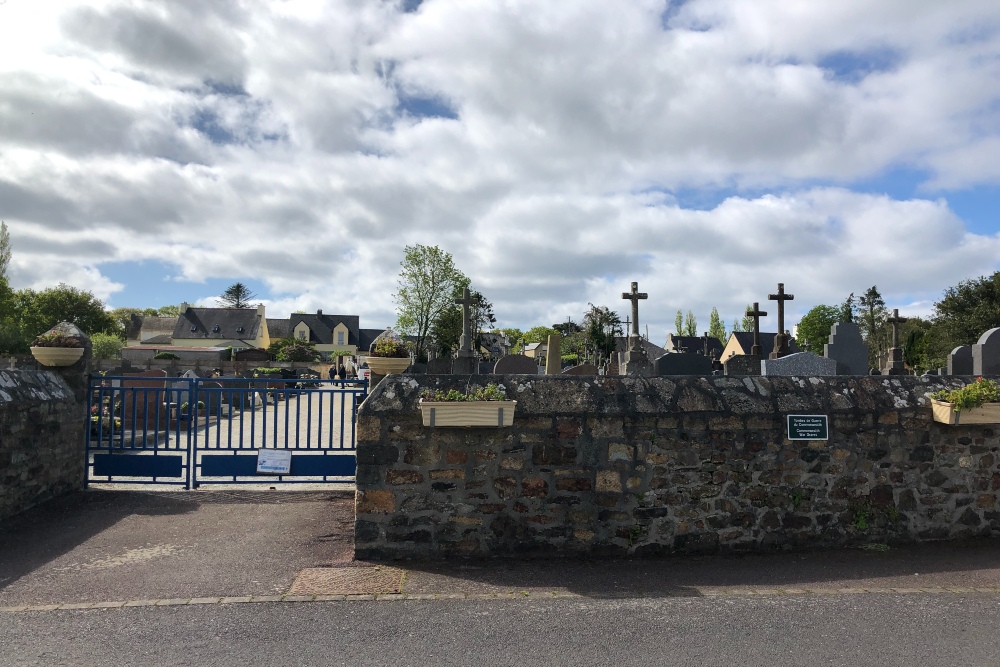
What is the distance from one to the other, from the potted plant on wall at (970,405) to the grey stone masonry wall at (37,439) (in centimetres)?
909

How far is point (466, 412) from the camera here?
5902mm

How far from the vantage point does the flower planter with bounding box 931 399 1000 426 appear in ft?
20.7

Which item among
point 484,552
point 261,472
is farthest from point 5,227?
point 484,552

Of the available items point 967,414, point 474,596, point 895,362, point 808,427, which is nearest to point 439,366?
point 808,427

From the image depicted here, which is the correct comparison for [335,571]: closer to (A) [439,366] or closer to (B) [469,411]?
(B) [469,411]

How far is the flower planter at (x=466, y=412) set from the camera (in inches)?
233

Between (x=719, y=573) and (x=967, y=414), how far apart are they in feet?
9.10

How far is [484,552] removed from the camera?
6.11m

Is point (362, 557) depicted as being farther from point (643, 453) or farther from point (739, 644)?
point (739, 644)

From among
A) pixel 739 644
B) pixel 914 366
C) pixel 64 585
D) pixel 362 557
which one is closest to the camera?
pixel 739 644

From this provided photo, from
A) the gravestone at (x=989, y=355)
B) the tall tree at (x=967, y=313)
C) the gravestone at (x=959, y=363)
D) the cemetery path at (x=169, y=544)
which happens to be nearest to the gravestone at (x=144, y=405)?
the cemetery path at (x=169, y=544)

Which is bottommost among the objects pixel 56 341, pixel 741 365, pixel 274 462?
pixel 274 462

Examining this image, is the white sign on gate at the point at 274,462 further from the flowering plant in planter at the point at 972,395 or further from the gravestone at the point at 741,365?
the gravestone at the point at 741,365

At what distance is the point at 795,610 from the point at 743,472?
1478 millimetres
